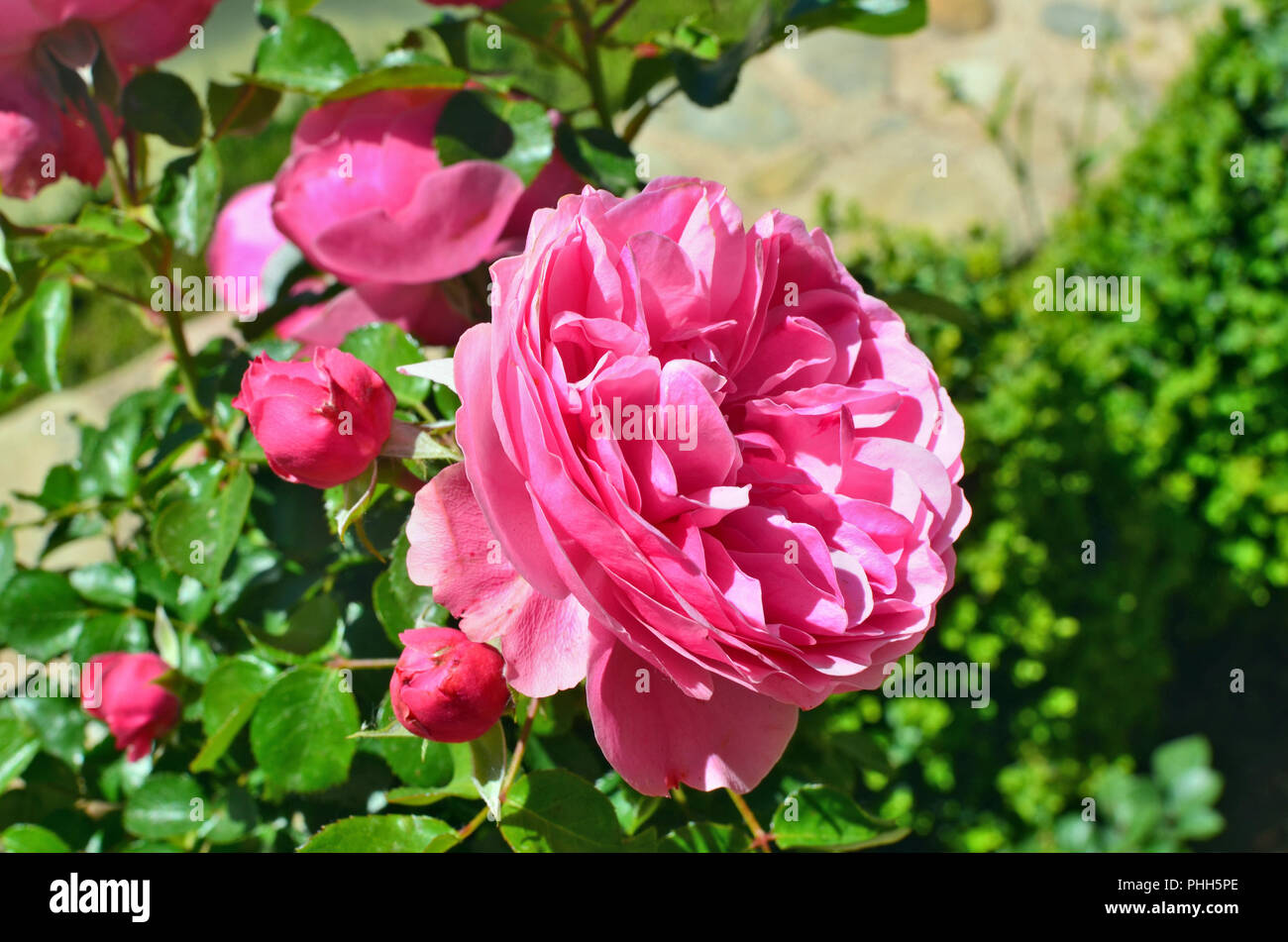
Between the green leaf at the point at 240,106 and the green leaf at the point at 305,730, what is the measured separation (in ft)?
1.42

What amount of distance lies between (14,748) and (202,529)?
325 millimetres

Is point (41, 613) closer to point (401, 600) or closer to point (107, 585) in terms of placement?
point (107, 585)

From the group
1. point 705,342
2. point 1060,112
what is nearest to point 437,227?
point 705,342

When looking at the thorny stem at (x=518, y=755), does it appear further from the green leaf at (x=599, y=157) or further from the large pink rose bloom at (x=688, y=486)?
the green leaf at (x=599, y=157)

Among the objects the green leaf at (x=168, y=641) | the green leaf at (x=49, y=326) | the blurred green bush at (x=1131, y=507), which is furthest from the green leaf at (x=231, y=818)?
the blurred green bush at (x=1131, y=507)

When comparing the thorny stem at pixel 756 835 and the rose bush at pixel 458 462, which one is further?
the thorny stem at pixel 756 835

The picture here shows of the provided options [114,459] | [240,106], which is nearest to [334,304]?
[240,106]

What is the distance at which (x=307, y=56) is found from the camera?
2.72 ft

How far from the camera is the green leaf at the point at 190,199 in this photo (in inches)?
31.2

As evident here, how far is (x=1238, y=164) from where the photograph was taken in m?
1.97

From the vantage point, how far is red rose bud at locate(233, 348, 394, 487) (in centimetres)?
58

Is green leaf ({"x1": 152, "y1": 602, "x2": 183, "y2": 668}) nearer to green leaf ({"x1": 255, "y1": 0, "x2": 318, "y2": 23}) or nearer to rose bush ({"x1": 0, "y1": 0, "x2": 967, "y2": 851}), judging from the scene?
rose bush ({"x1": 0, "y1": 0, "x2": 967, "y2": 851})
